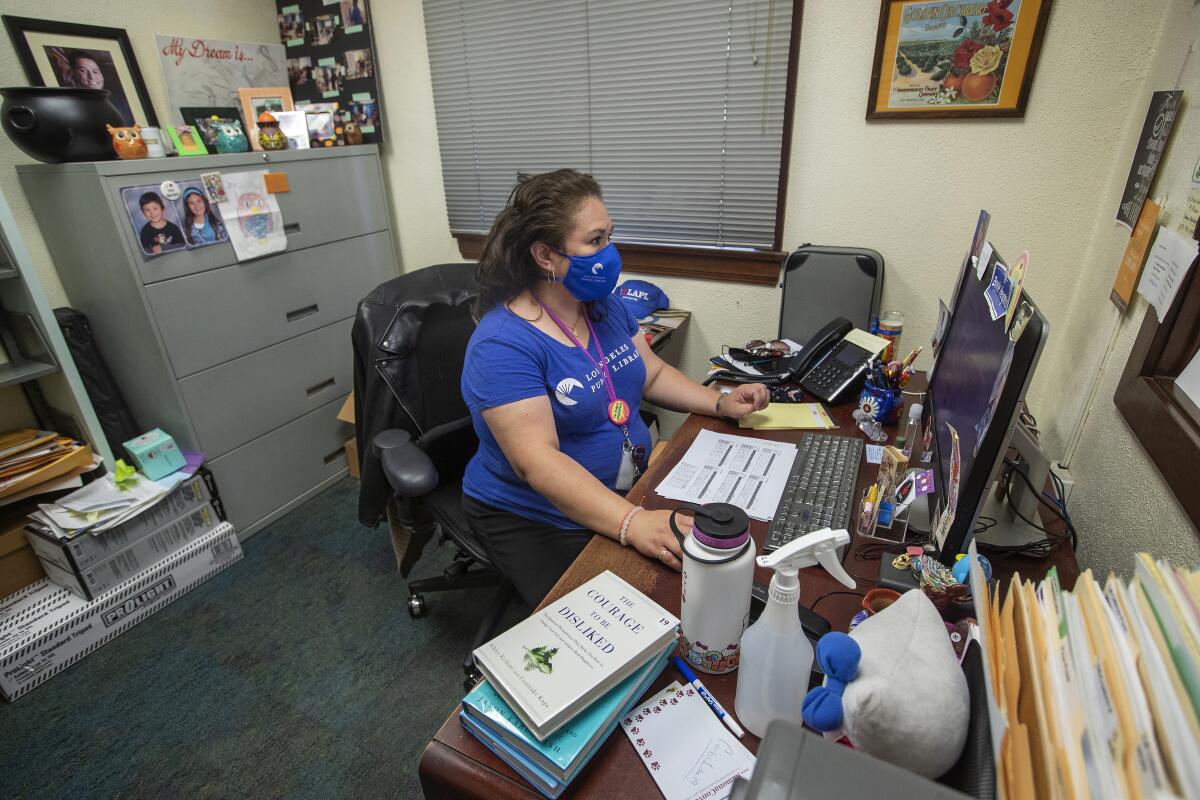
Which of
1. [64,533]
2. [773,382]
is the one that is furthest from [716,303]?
[64,533]

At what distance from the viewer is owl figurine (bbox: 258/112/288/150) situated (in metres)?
2.21

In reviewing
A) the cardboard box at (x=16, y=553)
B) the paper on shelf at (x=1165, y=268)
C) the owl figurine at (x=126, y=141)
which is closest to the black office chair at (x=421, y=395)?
the owl figurine at (x=126, y=141)

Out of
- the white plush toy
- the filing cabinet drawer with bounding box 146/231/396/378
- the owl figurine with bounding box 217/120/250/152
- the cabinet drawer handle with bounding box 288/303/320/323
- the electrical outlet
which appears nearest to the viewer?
the white plush toy

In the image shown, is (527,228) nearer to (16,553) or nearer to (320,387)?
(320,387)

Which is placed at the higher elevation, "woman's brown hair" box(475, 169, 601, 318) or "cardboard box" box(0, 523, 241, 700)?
"woman's brown hair" box(475, 169, 601, 318)

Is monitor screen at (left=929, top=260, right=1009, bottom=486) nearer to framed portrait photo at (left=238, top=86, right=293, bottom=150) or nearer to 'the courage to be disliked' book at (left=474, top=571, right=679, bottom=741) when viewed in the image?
'the courage to be disliked' book at (left=474, top=571, right=679, bottom=741)

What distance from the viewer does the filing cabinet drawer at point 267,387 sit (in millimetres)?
2111

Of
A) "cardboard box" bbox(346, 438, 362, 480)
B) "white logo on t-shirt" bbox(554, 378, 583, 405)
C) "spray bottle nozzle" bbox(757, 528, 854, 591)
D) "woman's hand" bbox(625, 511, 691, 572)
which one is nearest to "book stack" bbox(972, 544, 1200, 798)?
"spray bottle nozzle" bbox(757, 528, 854, 591)

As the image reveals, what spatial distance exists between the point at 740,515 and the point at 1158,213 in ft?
3.78

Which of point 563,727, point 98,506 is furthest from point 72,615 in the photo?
point 563,727

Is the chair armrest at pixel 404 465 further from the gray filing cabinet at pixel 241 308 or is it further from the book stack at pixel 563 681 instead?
the gray filing cabinet at pixel 241 308

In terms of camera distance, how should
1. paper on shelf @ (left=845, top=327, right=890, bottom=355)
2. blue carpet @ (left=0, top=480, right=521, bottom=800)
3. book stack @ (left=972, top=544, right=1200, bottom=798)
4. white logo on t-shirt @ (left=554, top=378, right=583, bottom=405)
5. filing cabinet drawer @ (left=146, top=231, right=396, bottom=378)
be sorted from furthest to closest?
1. filing cabinet drawer @ (left=146, top=231, right=396, bottom=378)
2. paper on shelf @ (left=845, top=327, right=890, bottom=355)
3. blue carpet @ (left=0, top=480, right=521, bottom=800)
4. white logo on t-shirt @ (left=554, top=378, right=583, bottom=405)
5. book stack @ (left=972, top=544, right=1200, bottom=798)

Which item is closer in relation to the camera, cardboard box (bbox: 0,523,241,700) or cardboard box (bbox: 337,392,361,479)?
cardboard box (bbox: 0,523,241,700)

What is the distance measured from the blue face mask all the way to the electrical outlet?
955 millimetres
